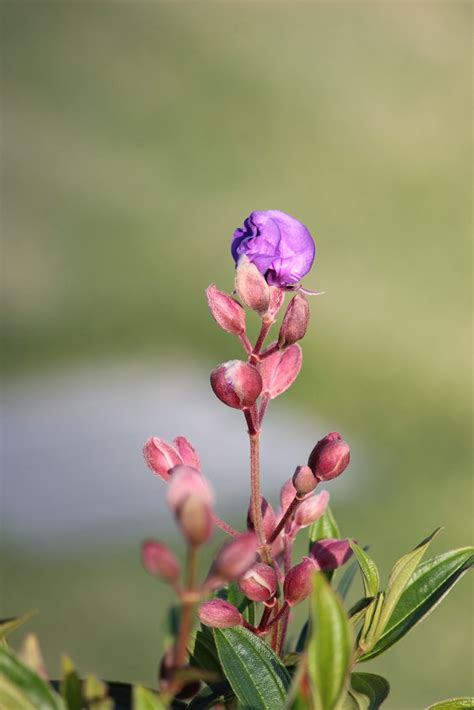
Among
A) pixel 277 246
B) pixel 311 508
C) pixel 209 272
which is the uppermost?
pixel 209 272

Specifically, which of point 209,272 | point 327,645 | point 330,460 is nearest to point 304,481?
point 330,460

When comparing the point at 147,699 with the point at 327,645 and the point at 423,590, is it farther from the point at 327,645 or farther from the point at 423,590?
the point at 423,590

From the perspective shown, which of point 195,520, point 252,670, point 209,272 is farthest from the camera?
point 209,272

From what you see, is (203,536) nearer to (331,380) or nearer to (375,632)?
(375,632)

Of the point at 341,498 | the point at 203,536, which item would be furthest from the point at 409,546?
the point at 203,536

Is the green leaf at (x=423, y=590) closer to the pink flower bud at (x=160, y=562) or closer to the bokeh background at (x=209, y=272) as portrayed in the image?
the pink flower bud at (x=160, y=562)

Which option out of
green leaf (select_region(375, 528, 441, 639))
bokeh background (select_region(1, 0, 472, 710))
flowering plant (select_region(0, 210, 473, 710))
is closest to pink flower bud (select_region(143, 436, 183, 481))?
flowering plant (select_region(0, 210, 473, 710))
